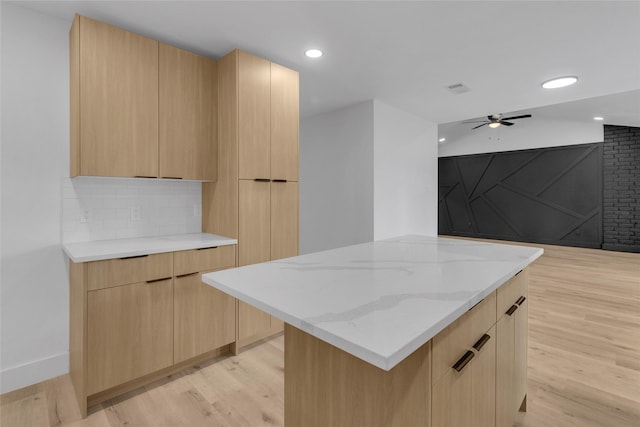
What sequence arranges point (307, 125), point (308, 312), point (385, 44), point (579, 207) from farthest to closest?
point (579, 207)
point (307, 125)
point (385, 44)
point (308, 312)

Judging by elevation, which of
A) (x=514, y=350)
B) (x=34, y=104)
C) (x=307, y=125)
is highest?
(x=307, y=125)

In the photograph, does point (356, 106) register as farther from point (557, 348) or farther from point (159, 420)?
point (159, 420)

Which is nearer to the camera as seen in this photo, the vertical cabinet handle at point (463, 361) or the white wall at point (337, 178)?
the vertical cabinet handle at point (463, 361)

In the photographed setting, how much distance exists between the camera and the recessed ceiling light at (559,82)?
10.4 feet

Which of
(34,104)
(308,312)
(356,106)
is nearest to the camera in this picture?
(308,312)

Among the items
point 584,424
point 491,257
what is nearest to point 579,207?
point 584,424

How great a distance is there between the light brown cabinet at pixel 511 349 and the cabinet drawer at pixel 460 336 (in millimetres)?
179

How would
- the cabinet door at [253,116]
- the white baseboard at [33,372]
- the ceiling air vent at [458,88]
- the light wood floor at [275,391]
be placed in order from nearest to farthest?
the light wood floor at [275,391] < the white baseboard at [33,372] < the cabinet door at [253,116] < the ceiling air vent at [458,88]

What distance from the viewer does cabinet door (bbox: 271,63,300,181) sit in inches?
107

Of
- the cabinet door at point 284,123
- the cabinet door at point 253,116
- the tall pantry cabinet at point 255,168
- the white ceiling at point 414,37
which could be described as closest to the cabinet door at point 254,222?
the tall pantry cabinet at point 255,168

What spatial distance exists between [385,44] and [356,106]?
64.2 inches

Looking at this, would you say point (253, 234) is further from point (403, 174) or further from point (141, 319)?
point (403, 174)

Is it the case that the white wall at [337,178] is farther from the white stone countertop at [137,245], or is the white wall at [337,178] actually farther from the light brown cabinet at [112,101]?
the light brown cabinet at [112,101]

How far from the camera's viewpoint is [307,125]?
4852mm
